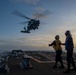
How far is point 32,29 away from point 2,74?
124ft

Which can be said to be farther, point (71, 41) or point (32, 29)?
point (32, 29)

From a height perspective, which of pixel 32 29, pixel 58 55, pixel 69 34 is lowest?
pixel 58 55

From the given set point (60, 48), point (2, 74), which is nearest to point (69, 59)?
A: point (60, 48)

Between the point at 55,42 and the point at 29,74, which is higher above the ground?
the point at 55,42

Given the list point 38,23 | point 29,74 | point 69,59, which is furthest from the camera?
point 38,23

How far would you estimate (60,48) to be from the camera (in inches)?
727

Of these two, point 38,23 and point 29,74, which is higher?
point 38,23

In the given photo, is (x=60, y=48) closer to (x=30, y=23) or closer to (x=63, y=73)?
(x=63, y=73)

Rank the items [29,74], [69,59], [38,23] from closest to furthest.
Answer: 1. [29,74]
2. [69,59]
3. [38,23]

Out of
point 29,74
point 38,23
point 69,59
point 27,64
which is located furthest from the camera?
point 38,23

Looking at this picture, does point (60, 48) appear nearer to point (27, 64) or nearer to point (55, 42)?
point (55, 42)

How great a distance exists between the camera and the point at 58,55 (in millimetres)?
18547

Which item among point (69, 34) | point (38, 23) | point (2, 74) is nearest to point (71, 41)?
point (69, 34)

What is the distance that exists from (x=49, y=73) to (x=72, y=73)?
4.41 ft
